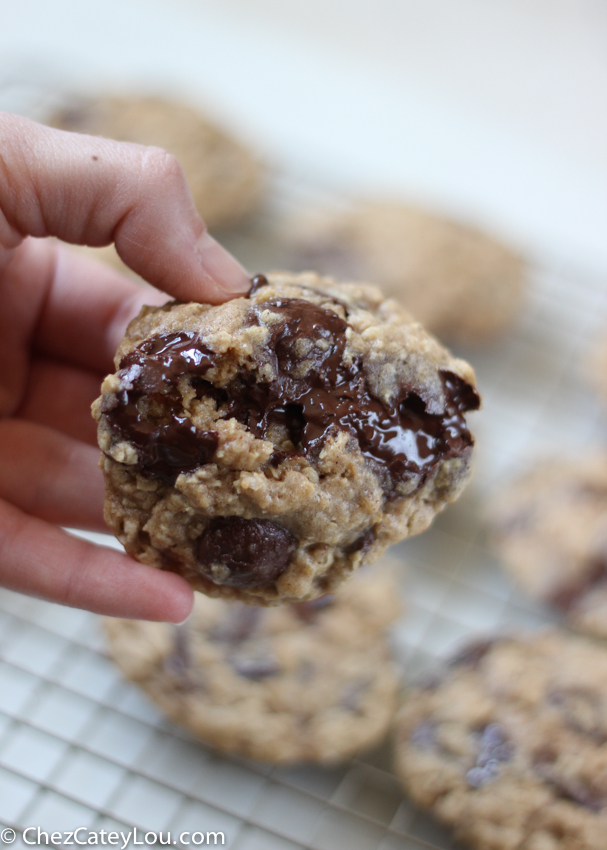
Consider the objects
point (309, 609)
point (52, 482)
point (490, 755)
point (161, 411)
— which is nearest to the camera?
point (161, 411)

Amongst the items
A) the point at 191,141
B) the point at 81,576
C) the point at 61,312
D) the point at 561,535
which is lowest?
the point at 561,535

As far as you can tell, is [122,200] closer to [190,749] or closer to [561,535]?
[190,749]

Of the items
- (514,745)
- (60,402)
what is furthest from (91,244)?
(514,745)

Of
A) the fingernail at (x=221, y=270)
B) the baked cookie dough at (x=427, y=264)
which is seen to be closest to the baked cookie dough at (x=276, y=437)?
the fingernail at (x=221, y=270)

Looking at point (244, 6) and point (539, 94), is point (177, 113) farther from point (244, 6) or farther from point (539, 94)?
point (539, 94)

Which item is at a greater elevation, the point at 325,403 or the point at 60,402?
the point at 325,403

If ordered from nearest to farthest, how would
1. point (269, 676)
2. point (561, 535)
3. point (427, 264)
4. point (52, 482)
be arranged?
1. point (52, 482)
2. point (269, 676)
3. point (561, 535)
4. point (427, 264)

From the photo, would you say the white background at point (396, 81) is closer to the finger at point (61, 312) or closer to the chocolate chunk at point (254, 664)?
the finger at point (61, 312)

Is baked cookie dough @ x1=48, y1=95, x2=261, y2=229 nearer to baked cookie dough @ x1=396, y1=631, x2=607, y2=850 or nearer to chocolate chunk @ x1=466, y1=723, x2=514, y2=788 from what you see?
baked cookie dough @ x1=396, y1=631, x2=607, y2=850
